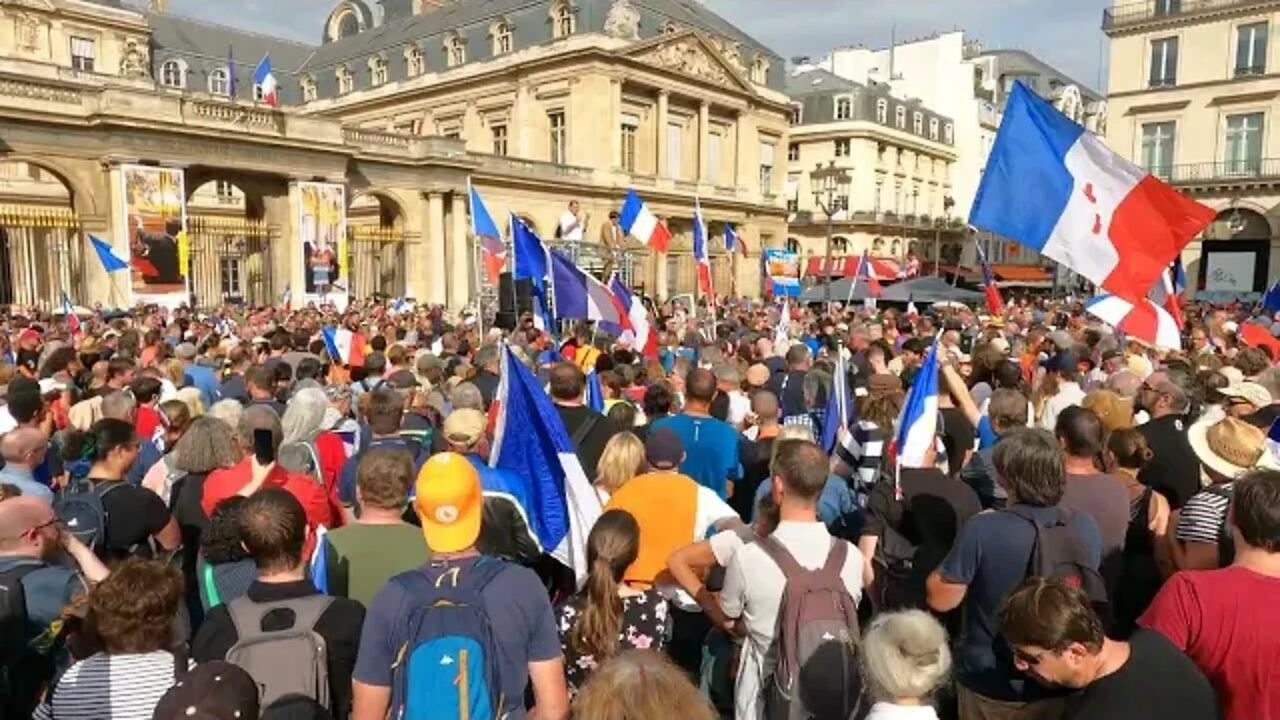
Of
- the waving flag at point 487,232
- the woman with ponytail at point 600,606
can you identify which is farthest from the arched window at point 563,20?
the woman with ponytail at point 600,606

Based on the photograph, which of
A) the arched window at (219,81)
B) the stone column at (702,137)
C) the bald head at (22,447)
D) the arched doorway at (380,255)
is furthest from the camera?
the stone column at (702,137)

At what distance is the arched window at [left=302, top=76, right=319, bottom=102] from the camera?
51688 mm

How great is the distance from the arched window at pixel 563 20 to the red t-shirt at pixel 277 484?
1515 inches

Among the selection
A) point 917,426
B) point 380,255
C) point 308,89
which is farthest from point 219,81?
point 917,426

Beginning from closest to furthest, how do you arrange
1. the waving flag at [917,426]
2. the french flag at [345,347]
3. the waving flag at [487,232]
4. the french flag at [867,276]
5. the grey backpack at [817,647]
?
the grey backpack at [817,647]
the waving flag at [917,426]
the french flag at [345,347]
the waving flag at [487,232]
the french flag at [867,276]

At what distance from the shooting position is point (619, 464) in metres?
4.30

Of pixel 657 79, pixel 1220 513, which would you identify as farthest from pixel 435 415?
pixel 657 79

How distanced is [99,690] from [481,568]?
1.19 metres

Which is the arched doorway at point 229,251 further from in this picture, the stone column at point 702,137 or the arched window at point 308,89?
the stone column at point 702,137

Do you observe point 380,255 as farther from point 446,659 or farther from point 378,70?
point 446,659

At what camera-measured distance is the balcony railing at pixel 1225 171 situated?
36219mm

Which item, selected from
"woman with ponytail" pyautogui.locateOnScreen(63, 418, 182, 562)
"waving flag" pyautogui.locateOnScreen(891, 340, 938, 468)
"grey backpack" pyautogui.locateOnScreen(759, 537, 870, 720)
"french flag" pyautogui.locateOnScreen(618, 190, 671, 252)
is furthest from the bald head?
"french flag" pyautogui.locateOnScreen(618, 190, 671, 252)

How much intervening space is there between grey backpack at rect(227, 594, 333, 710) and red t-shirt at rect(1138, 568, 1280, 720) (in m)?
2.62

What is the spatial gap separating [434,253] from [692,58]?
20.0 meters
